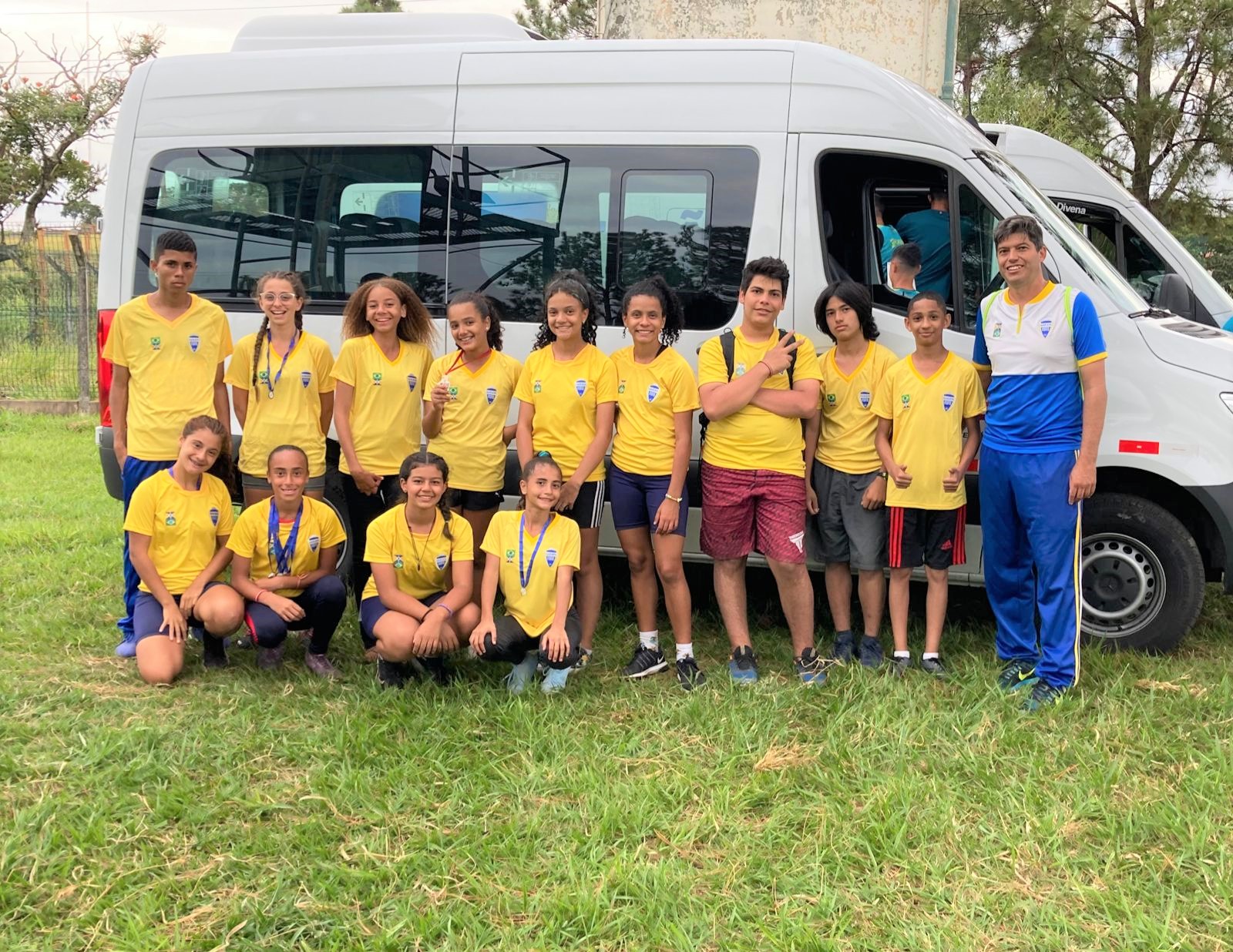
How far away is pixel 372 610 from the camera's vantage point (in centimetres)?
436

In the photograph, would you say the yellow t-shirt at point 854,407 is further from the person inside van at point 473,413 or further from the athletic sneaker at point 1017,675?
the person inside van at point 473,413

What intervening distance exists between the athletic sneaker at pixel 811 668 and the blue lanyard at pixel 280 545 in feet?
7.16

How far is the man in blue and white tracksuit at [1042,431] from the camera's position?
4000 mm

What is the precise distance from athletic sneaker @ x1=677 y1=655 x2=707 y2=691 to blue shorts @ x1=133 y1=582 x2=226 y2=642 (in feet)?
6.45

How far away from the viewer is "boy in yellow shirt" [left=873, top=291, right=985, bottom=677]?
439 centimetres

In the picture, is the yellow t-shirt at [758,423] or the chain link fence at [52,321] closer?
the yellow t-shirt at [758,423]

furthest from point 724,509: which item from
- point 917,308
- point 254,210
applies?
point 254,210

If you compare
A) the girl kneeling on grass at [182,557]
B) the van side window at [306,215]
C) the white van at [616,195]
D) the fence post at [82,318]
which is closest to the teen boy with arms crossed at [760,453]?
the white van at [616,195]

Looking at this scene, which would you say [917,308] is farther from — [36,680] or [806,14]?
[806,14]

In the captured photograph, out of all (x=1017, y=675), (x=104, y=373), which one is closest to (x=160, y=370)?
(x=104, y=373)

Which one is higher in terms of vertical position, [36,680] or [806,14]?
[806,14]

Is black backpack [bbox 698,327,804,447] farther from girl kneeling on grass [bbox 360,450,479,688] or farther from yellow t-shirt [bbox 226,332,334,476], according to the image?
yellow t-shirt [bbox 226,332,334,476]

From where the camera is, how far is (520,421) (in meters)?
4.48

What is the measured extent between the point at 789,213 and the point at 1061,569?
6.31 ft
